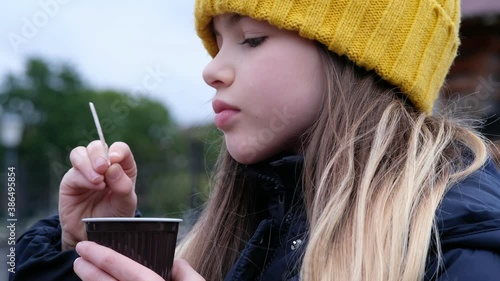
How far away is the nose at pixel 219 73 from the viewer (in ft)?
5.13

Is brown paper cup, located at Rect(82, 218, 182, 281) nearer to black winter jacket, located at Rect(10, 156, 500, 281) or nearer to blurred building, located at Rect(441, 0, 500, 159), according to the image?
black winter jacket, located at Rect(10, 156, 500, 281)

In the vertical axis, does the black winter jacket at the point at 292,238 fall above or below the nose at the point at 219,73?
below

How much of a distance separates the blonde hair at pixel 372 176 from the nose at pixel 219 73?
224 mm

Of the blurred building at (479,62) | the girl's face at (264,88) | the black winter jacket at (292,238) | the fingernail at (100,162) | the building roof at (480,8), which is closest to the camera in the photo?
the black winter jacket at (292,238)

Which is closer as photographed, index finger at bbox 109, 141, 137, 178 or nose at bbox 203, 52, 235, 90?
nose at bbox 203, 52, 235, 90

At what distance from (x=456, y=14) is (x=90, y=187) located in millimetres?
1081

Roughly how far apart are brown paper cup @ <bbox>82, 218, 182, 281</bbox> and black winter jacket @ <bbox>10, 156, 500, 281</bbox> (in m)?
0.27

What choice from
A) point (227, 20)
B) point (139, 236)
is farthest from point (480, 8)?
point (139, 236)

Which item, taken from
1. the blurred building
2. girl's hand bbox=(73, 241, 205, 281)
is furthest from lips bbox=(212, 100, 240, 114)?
the blurred building

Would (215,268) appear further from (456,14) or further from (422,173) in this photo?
(456,14)

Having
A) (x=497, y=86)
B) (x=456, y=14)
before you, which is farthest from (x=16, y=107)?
(x=456, y=14)

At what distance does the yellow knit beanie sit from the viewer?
5.22 ft

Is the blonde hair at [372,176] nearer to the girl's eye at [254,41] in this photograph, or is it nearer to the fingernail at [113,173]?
the girl's eye at [254,41]

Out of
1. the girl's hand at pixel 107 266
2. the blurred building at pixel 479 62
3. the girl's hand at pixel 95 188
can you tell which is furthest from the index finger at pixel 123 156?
the blurred building at pixel 479 62
